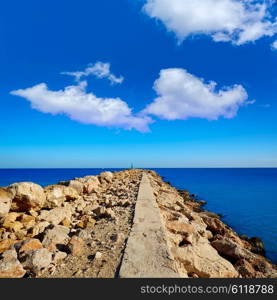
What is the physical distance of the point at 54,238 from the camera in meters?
4.05

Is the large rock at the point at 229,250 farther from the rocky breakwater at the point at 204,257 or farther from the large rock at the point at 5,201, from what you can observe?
the large rock at the point at 5,201

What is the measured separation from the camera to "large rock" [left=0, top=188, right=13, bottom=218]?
17.1 feet

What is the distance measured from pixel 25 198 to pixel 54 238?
251cm

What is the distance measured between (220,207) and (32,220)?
1732 cm

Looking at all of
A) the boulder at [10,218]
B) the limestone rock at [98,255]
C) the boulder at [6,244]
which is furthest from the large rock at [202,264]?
the boulder at [10,218]

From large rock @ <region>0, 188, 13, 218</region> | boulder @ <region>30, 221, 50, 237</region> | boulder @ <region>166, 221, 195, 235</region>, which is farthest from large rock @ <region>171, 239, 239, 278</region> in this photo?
large rock @ <region>0, 188, 13, 218</region>

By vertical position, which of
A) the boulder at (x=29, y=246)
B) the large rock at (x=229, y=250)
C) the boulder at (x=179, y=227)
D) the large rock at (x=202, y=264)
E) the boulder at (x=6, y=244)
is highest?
the boulder at (x=29, y=246)

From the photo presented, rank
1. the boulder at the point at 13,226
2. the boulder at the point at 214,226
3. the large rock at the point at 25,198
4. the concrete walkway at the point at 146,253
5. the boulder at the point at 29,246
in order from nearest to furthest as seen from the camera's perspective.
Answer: the concrete walkway at the point at 146,253 → the boulder at the point at 29,246 → the boulder at the point at 13,226 → the large rock at the point at 25,198 → the boulder at the point at 214,226

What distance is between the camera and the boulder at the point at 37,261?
3.12 m

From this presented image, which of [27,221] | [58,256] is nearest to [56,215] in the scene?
[27,221]

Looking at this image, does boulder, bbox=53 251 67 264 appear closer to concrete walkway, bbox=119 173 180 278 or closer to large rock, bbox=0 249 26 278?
large rock, bbox=0 249 26 278
